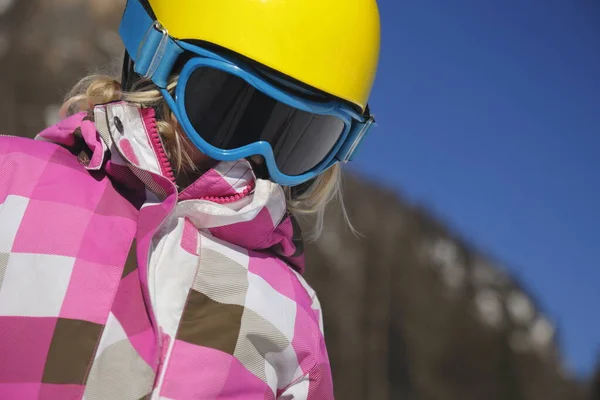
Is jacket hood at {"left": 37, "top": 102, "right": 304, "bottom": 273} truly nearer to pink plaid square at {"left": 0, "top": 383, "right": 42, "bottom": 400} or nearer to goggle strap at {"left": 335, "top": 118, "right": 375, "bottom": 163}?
goggle strap at {"left": 335, "top": 118, "right": 375, "bottom": 163}

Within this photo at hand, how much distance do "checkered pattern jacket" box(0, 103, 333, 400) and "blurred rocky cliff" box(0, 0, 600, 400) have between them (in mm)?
10881

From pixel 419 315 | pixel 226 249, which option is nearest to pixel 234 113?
pixel 226 249

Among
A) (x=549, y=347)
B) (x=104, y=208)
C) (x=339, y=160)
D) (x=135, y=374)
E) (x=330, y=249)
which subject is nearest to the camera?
(x=135, y=374)

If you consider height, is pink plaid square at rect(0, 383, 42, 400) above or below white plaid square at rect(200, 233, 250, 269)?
below

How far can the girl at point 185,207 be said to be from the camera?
49.6 inches

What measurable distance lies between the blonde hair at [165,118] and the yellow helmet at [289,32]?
0.15 meters

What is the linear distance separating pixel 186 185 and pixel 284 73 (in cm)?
32

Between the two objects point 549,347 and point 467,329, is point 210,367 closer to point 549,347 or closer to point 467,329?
point 467,329

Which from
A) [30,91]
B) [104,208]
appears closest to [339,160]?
[104,208]

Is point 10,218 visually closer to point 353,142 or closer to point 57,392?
point 57,392

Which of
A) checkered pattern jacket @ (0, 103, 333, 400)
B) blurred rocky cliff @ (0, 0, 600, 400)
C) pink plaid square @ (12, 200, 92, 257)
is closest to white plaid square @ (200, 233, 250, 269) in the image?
checkered pattern jacket @ (0, 103, 333, 400)

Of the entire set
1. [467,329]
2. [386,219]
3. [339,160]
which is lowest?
[467,329]

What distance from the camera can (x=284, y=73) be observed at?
5.08 feet

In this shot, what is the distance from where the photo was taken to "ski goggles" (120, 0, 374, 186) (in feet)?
4.95
